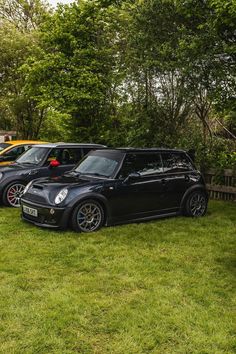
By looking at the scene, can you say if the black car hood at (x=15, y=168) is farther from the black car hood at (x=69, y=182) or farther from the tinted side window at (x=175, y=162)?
the tinted side window at (x=175, y=162)

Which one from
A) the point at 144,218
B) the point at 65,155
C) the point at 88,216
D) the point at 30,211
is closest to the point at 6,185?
the point at 65,155

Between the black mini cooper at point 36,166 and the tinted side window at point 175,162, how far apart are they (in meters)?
2.52

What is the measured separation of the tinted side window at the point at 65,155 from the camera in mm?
9945

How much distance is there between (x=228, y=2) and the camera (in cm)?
826

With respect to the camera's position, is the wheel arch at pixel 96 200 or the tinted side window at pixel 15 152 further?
the tinted side window at pixel 15 152

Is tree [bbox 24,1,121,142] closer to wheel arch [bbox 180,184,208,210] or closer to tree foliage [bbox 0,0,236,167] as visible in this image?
tree foliage [bbox 0,0,236,167]

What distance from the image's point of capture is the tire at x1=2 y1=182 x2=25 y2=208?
9.40 m

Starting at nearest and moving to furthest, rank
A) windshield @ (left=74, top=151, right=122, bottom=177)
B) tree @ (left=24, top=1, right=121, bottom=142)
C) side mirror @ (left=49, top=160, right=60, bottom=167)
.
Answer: windshield @ (left=74, top=151, right=122, bottom=177), side mirror @ (left=49, top=160, right=60, bottom=167), tree @ (left=24, top=1, right=121, bottom=142)

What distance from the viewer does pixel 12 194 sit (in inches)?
374

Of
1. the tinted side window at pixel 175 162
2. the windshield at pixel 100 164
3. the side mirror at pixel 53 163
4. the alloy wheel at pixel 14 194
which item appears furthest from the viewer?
the alloy wheel at pixel 14 194

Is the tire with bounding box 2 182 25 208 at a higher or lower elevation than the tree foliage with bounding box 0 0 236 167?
lower

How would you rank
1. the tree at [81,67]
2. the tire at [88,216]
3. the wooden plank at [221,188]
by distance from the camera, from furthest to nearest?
1. the tree at [81,67]
2. the wooden plank at [221,188]
3. the tire at [88,216]

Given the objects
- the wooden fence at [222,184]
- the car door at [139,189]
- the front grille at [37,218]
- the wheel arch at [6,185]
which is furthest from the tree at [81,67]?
the front grille at [37,218]

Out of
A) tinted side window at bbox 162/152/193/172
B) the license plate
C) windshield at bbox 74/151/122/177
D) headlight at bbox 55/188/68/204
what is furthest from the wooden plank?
the license plate
